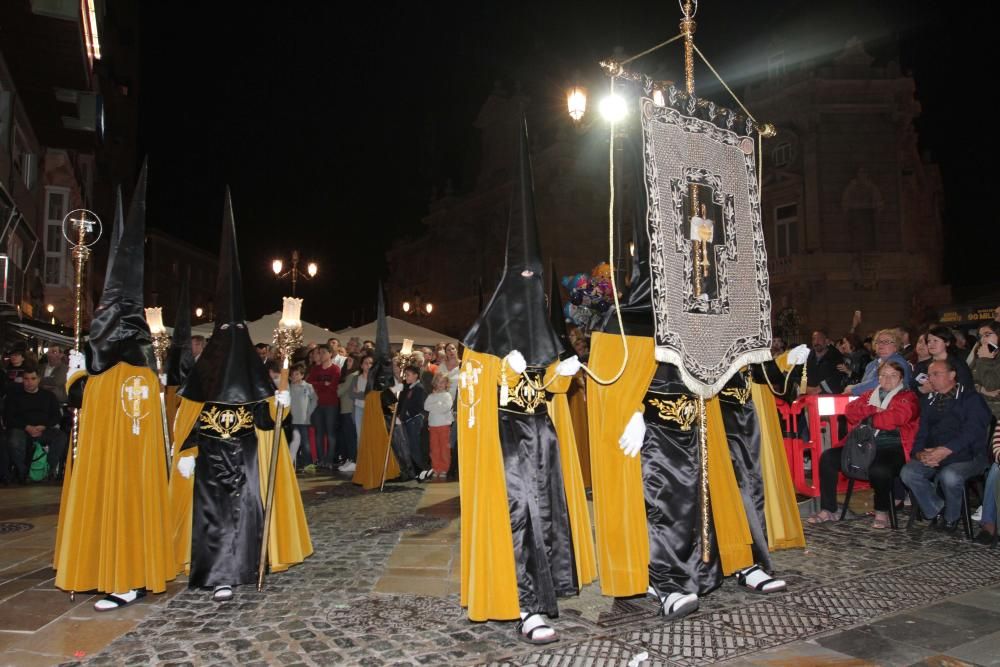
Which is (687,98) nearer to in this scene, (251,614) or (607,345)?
(607,345)

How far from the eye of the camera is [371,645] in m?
4.28

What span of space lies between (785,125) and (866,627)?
83.9ft

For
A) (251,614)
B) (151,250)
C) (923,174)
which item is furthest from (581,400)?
(151,250)

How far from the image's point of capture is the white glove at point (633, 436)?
4.66m

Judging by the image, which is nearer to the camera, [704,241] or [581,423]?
[704,241]

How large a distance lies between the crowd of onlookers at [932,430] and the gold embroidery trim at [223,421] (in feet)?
19.4

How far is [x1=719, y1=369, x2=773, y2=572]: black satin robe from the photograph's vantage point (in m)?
5.29

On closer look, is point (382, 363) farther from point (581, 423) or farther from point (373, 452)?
point (581, 423)

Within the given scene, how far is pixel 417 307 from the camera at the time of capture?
3575cm

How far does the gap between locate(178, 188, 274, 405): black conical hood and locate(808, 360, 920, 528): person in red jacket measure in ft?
19.1

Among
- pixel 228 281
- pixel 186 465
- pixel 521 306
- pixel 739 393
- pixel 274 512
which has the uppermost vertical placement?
pixel 228 281

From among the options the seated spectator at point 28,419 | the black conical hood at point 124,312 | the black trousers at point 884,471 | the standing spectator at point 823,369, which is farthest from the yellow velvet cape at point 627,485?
the seated spectator at point 28,419

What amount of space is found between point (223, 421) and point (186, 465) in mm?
456

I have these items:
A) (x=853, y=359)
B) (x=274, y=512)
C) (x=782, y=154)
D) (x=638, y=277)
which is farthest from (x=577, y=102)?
(x=782, y=154)
